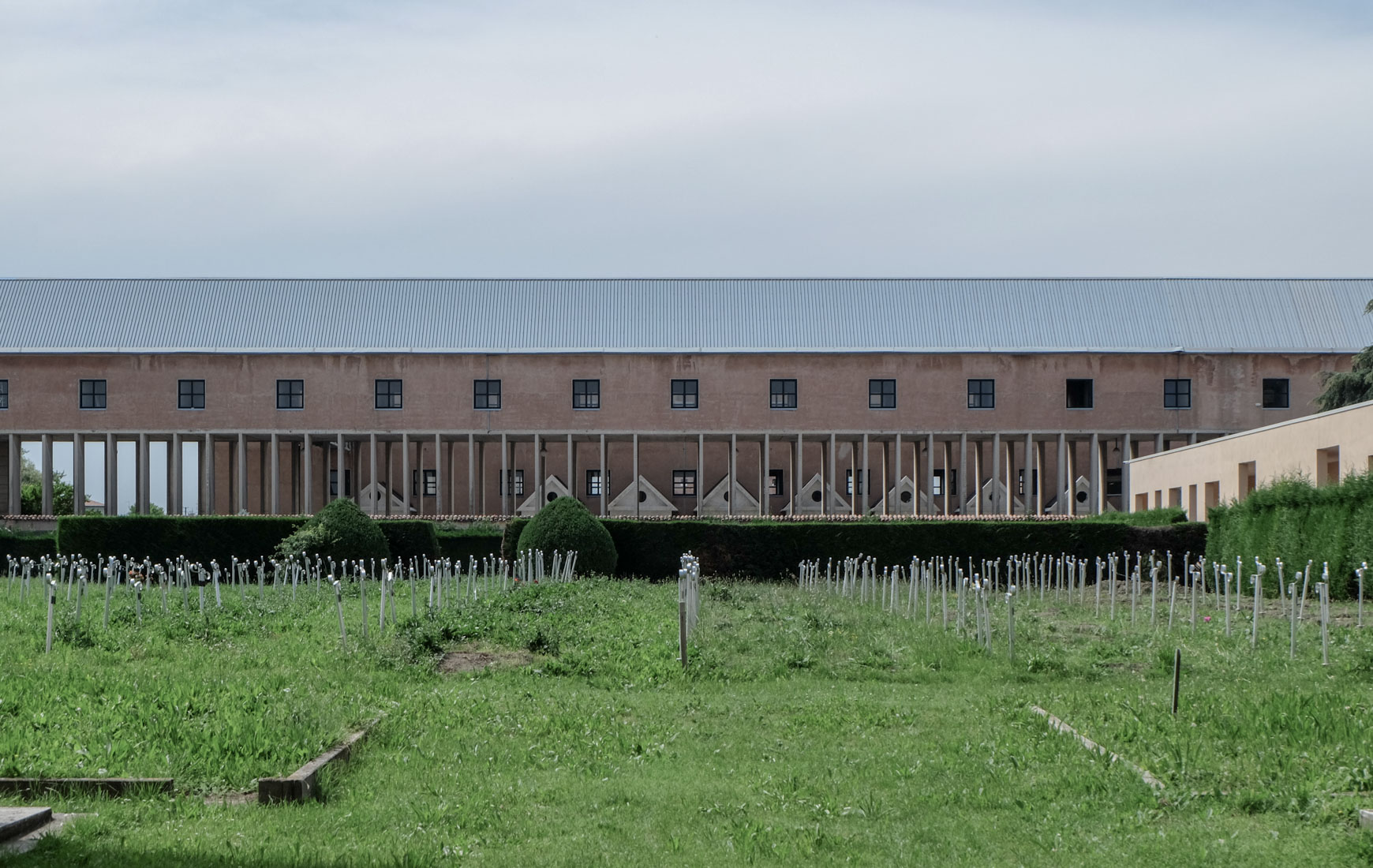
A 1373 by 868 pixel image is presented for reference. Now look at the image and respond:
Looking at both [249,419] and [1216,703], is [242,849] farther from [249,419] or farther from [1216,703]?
[249,419]

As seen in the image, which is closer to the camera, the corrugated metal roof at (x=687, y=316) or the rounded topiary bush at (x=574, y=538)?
the rounded topiary bush at (x=574, y=538)

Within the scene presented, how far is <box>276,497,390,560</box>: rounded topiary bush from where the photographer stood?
26.5m

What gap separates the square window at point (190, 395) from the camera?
44.4 m

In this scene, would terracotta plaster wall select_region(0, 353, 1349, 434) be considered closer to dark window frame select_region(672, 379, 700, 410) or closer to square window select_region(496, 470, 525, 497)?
dark window frame select_region(672, 379, 700, 410)

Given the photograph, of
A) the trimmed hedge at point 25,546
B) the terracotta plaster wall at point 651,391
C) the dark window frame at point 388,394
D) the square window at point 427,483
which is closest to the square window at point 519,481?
the square window at point 427,483

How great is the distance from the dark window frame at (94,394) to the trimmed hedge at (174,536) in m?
17.0

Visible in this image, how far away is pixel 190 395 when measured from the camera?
1751 inches

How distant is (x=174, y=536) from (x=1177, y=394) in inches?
1201

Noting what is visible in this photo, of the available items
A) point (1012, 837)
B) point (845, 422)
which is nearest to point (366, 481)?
point (845, 422)

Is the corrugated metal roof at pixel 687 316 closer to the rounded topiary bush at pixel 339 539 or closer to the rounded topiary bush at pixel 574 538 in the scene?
the rounded topiary bush at pixel 574 538

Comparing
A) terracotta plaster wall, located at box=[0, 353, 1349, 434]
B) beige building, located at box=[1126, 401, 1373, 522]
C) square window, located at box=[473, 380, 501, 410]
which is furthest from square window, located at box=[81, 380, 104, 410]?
beige building, located at box=[1126, 401, 1373, 522]

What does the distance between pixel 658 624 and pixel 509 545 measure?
12.9m

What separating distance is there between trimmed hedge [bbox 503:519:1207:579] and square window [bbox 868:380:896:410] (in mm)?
14849

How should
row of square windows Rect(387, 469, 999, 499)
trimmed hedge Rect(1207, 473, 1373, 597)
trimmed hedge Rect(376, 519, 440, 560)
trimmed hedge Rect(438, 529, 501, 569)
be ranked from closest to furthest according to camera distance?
trimmed hedge Rect(1207, 473, 1373, 597) → trimmed hedge Rect(376, 519, 440, 560) → trimmed hedge Rect(438, 529, 501, 569) → row of square windows Rect(387, 469, 999, 499)
